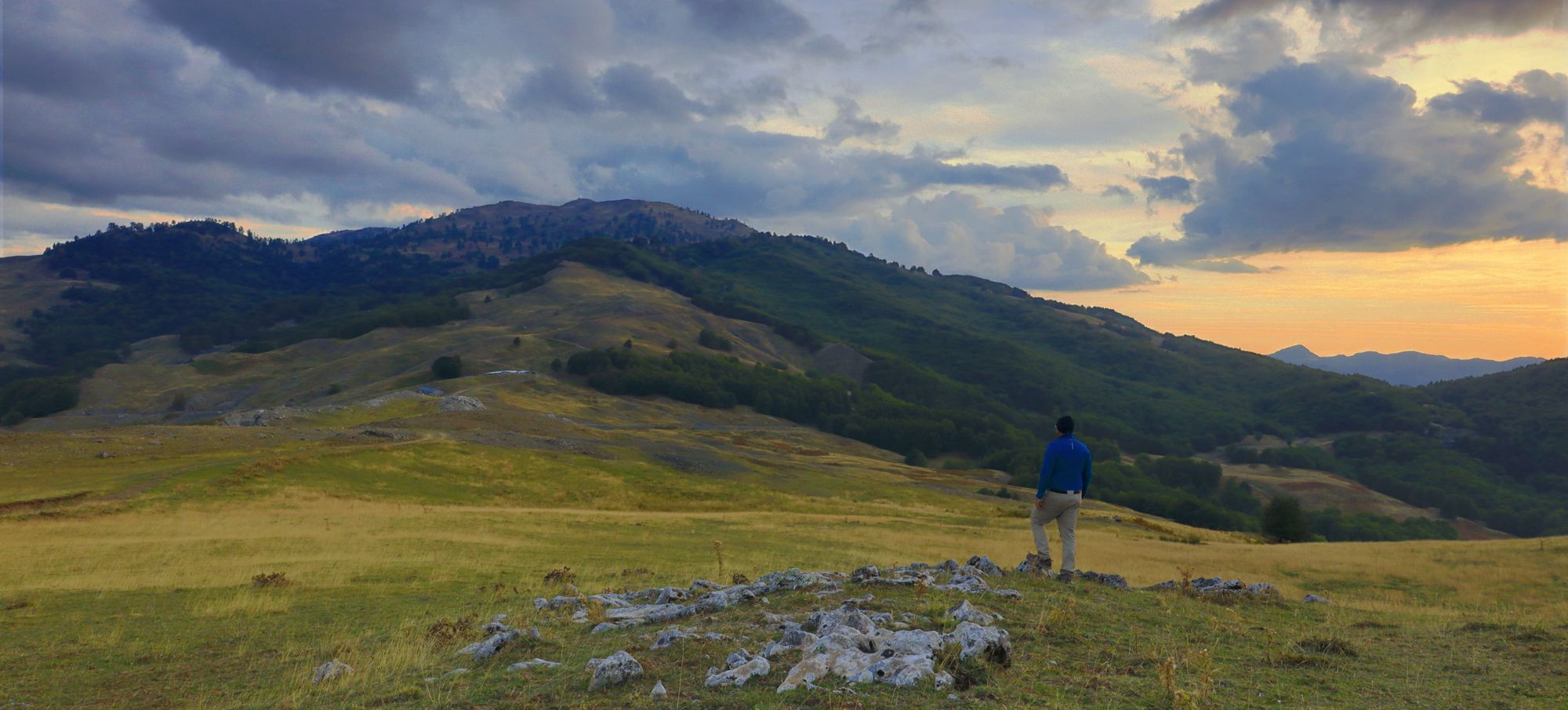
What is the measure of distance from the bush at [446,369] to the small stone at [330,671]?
6394 inches

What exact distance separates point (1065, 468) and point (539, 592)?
13158mm

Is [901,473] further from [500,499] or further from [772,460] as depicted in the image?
[500,499]

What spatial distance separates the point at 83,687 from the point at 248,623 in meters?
4.69

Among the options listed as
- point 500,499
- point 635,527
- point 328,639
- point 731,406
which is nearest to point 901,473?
point 500,499

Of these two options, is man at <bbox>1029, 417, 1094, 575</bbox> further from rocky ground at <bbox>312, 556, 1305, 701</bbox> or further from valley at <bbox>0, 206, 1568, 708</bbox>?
valley at <bbox>0, 206, 1568, 708</bbox>

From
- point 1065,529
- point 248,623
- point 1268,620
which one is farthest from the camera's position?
point 1065,529

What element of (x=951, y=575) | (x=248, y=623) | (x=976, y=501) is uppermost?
(x=951, y=575)

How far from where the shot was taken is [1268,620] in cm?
1434

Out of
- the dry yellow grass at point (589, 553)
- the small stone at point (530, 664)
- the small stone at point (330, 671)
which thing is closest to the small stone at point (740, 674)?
the small stone at point (530, 664)

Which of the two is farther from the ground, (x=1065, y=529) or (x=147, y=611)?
(x=1065, y=529)

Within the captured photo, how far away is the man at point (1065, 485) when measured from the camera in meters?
17.1

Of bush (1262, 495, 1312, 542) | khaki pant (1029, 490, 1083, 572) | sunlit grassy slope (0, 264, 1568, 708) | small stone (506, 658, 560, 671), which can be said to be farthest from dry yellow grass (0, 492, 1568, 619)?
bush (1262, 495, 1312, 542)

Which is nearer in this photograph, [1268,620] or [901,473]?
[1268,620]

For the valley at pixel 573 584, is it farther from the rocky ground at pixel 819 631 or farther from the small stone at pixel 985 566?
the small stone at pixel 985 566
